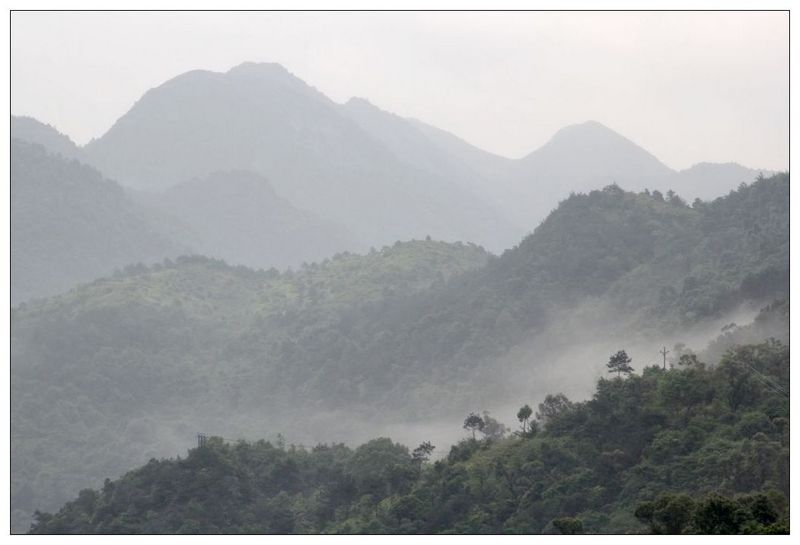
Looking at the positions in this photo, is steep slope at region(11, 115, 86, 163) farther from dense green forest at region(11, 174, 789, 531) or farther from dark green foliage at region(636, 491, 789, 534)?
dark green foliage at region(636, 491, 789, 534)

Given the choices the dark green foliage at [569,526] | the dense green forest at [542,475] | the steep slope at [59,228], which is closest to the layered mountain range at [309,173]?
the steep slope at [59,228]

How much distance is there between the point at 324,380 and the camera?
5559cm

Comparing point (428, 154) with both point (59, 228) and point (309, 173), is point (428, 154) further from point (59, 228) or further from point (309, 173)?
point (59, 228)

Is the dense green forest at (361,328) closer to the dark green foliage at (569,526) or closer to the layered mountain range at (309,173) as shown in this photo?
the dark green foliage at (569,526)

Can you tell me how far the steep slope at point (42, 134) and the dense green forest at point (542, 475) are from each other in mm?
75652

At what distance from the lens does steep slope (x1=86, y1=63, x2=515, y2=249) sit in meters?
124

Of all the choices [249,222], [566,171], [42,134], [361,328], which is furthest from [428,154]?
[361,328]

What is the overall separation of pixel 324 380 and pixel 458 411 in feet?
29.8

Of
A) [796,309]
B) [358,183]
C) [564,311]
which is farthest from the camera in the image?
[358,183]

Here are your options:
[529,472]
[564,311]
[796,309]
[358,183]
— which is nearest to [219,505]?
[529,472]

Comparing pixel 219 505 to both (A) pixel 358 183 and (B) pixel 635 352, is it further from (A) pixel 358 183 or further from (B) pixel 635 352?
(A) pixel 358 183

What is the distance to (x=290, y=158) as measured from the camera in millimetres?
128125

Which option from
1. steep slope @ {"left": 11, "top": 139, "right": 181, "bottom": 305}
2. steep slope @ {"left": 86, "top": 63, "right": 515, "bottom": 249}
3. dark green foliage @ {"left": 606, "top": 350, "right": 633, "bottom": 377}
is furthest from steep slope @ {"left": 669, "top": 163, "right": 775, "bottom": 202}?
dark green foliage @ {"left": 606, "top": 350, "right": 633, "bottom": 377}

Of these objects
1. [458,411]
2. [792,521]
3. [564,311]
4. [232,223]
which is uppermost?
[232,223]
